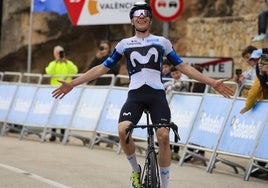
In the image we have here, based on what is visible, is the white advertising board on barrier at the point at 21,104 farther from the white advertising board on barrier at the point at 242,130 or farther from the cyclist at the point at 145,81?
the cyclist at the point at 145,81

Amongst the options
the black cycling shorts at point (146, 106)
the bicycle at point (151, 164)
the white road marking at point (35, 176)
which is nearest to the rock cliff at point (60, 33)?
the white road marking at point (35, 176)

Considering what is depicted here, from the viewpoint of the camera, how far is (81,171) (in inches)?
532

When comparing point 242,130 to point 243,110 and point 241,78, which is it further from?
point 241,78

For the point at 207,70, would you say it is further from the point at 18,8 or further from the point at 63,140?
the point at 18,8

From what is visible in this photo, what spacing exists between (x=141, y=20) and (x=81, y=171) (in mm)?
3691

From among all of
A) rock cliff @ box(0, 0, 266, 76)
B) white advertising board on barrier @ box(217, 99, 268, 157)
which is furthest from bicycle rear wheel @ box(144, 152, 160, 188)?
rock cliff @ box(0, 0, 266, 76)

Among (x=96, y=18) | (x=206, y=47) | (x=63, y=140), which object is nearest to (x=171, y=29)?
(x=206, y=47)

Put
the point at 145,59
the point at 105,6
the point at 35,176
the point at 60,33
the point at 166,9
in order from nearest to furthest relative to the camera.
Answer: the point at 145,59 → the point at 35,176 → the point at 166,9 → the point at 105,6 → the point at 60,33

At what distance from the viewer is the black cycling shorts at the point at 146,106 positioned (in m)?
10.3

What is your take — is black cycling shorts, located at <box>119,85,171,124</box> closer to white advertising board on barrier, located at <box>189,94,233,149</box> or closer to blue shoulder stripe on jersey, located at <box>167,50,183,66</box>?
blue shoulder stripe on jersey, located at <box>167,50,183,66</box>

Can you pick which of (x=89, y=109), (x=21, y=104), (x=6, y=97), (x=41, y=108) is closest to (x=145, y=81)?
(x=89, y=109)

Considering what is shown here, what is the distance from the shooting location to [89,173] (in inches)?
524

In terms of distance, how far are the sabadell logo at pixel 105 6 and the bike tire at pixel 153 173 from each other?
10241mm

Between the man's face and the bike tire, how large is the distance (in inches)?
58.9
